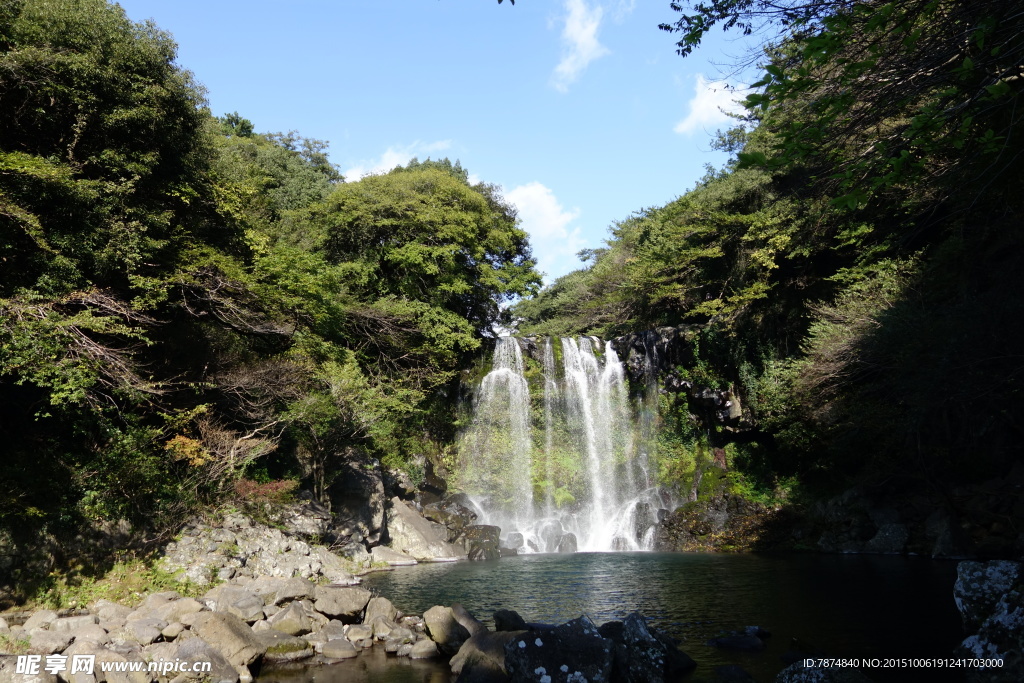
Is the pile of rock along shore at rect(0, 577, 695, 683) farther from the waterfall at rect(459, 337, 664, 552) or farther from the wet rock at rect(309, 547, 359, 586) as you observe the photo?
the waterfall at rect(459, 337, 664, 552)

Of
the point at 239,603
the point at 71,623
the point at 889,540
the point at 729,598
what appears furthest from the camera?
the point at 889,540

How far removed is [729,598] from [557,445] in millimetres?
13833

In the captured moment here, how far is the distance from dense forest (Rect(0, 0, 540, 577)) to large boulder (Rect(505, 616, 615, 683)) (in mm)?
7672

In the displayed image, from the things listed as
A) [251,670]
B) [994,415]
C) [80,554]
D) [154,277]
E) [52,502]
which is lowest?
[251,670]

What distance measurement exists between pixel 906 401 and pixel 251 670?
14.5 meters

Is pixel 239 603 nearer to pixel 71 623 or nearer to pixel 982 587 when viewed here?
pixel 71 623

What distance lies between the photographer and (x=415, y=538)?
1925 cm

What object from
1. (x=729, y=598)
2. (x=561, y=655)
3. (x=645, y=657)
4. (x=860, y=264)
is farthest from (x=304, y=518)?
(x=860, y=264)

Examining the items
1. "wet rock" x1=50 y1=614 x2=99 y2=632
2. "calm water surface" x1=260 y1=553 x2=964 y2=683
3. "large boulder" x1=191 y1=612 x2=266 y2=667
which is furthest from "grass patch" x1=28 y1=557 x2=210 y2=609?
"calm water surface" x1=260 y1=553 x2=964 y2=683

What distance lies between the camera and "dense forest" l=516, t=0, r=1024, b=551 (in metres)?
5.03

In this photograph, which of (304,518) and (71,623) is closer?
(71,623)

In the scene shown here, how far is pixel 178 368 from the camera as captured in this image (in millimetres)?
13750

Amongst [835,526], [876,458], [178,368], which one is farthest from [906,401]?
[178,368]

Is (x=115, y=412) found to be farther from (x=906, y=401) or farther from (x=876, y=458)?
(x=876, y=458)
